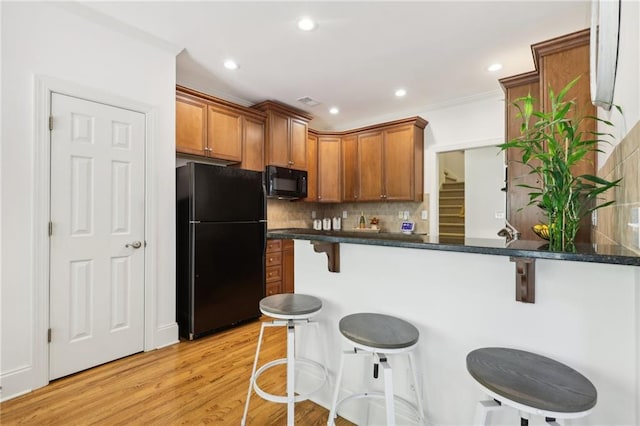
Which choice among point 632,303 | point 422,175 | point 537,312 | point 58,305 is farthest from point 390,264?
point 422,175

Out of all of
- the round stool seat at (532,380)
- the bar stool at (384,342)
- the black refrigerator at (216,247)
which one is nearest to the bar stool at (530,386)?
the round stool seat at (532,380)

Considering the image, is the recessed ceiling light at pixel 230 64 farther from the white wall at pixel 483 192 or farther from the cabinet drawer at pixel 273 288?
the white wall at pixel 483 192

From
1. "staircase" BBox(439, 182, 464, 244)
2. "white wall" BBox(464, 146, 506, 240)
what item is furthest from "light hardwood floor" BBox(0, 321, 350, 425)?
"staircase" BBox(439, 182, 464, 244)

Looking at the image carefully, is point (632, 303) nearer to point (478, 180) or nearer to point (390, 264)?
point (390, 264)

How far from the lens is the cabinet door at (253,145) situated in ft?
12.0

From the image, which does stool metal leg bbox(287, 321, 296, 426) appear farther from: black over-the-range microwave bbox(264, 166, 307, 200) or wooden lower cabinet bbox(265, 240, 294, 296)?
black over-the-range microwave bbox(264, 166, 307, 200)

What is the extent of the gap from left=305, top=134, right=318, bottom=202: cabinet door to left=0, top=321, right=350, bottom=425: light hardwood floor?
257 centimetres

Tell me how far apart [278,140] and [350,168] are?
132cm

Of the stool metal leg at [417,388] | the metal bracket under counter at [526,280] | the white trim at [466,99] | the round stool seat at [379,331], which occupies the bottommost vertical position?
the stool metal leg at [417,388]

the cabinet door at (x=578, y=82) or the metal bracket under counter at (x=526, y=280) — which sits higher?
the cabinet door at (x=578, y=82)

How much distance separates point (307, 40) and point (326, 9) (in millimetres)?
413

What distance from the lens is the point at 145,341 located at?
253 centimetres

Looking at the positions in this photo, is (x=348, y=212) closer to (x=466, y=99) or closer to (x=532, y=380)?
(x=466, y=99)

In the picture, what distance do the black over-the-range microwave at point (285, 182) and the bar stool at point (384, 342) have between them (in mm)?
2644
